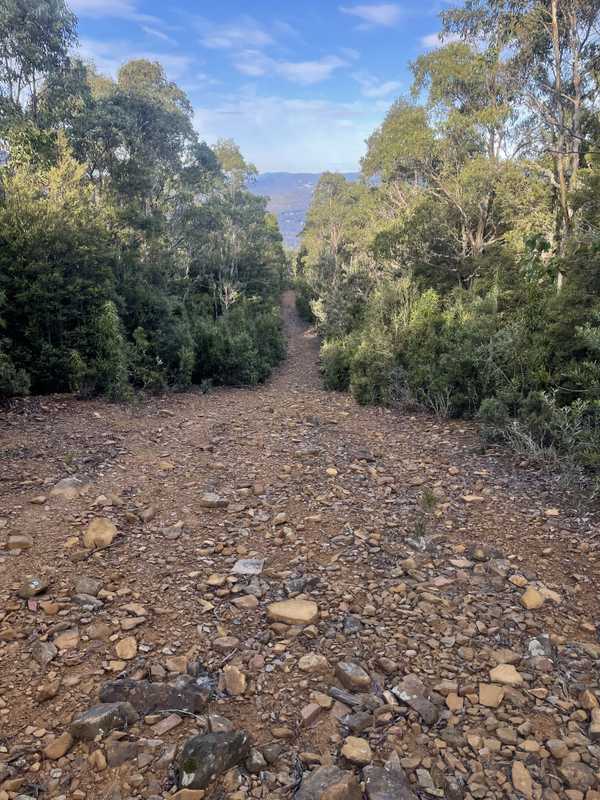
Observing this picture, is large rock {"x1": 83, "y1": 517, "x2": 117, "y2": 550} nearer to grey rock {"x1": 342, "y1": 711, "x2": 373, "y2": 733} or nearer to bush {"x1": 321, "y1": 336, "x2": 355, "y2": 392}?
grey rock {"x1": 342, "y1": 711, "x2": 373, "y2": 733}

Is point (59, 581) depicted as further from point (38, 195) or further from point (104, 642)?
point (38, 195)

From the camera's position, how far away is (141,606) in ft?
9.45

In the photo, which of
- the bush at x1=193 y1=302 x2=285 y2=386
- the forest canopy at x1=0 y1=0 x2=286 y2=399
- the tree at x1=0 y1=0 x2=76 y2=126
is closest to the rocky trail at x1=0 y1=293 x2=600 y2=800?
the forest canopy at x1=0 y1=0 x2=286 y2=399

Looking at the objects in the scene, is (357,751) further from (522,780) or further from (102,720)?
(102,720)

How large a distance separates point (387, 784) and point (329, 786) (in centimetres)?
23

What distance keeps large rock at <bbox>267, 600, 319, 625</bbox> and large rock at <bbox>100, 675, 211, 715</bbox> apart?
24.3 inches

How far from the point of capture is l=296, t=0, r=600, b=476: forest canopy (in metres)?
6.32

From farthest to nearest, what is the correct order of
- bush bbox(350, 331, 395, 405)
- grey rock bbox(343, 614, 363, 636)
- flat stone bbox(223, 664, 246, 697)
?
bush bbox(350, 331, 395, 405), grey rock bbox(343, 614, 363, 636), flat stone bbox(223, 664, 246, 697)

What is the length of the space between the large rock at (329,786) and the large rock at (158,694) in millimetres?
595

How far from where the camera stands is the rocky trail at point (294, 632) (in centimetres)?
190

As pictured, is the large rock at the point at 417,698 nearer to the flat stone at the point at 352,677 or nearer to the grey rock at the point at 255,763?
the flat stone at the point at 352,677

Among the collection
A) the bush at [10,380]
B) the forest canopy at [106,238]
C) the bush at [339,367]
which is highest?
the forest canopy at [106,238]

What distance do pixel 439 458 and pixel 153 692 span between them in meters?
4.40

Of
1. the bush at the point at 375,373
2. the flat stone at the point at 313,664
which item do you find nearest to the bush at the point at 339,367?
the bush at the point at 375,373
